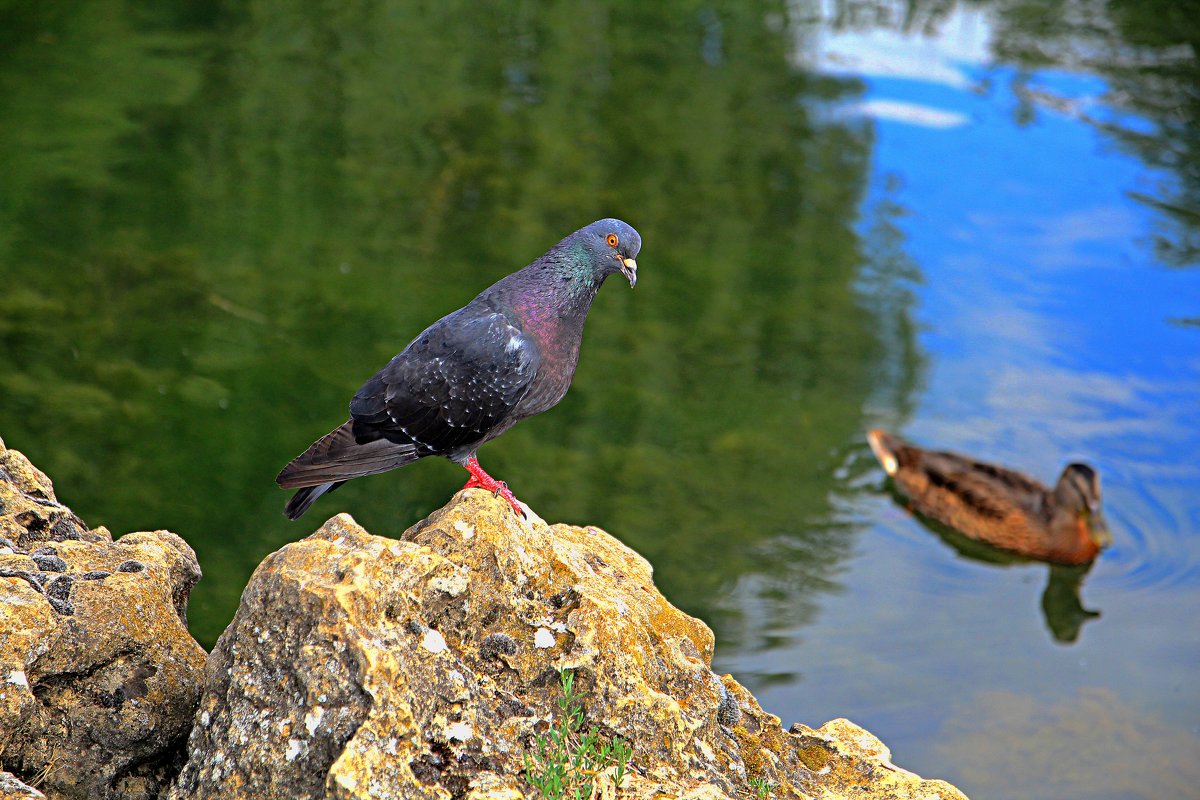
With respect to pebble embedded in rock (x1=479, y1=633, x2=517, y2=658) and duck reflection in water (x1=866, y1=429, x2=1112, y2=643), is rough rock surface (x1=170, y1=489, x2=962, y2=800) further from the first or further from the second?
duck reflection in water (x1=866, y1=429, x2=1112, y2=643)

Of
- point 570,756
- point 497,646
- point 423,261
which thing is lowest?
point 423,261

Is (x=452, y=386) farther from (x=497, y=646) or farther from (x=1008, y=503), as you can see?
(x=1008, y=503)

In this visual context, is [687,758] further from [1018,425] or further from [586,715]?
[1018,425]

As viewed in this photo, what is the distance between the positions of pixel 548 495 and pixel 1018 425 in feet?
12.9

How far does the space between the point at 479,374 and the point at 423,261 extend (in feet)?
20.6

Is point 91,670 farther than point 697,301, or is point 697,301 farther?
point 697,301

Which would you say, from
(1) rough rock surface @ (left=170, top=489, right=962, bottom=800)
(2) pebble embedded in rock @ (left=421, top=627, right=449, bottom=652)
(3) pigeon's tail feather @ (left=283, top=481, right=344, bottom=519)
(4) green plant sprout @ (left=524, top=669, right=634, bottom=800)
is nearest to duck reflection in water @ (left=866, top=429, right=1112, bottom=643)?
(1) rough rock surface @ (left=170, top=489, right=962, bottom=800)

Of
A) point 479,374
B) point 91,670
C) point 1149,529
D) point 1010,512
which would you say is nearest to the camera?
point 91,670

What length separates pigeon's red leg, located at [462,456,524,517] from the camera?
418cm

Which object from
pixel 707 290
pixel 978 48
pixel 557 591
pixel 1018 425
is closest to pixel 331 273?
pixel 707 290

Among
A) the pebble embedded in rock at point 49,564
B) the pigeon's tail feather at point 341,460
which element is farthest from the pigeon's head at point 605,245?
the pebble embedded in rock at point 49,564

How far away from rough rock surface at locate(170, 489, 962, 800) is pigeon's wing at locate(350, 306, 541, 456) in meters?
0.72

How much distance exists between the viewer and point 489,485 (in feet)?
14.7

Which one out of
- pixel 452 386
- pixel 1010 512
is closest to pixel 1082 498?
pixel 1010 512
